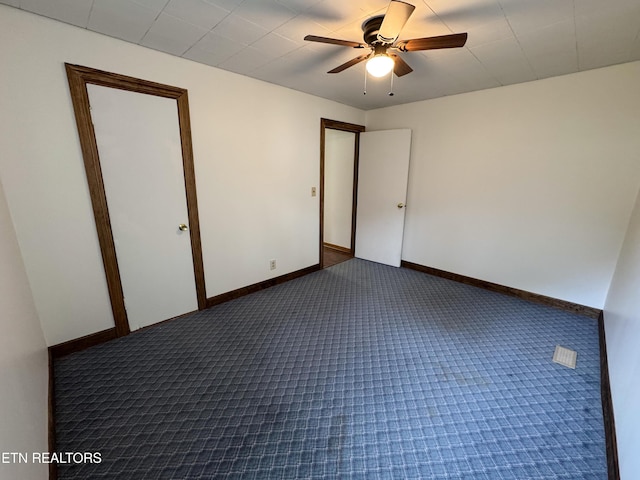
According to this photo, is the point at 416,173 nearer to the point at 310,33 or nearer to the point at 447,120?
the point at 447,120

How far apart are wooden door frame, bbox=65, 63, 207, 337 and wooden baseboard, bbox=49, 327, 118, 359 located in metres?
0.06

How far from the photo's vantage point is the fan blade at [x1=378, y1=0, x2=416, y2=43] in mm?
1265

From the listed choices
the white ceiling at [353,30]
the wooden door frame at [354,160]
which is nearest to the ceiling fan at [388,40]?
the white ceiling at [353,30]

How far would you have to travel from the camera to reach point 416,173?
378 cm

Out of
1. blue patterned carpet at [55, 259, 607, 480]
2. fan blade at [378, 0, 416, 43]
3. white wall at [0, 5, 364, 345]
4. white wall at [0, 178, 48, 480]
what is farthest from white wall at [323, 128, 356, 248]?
white wall at [0, 178, 48, 480]

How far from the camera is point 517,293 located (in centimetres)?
311

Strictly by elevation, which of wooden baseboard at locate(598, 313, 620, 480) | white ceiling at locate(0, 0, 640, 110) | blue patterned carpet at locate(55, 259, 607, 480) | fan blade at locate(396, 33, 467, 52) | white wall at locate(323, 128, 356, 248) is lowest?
blue patterned carpet at locate(55, 259, 607, 480)

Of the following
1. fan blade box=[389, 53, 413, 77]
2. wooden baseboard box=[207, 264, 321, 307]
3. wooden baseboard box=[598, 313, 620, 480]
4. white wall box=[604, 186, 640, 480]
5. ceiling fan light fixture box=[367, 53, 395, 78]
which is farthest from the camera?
wooden baseboard box=[207, 264, 321, 307]

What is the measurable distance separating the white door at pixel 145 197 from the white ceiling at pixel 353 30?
0.50m

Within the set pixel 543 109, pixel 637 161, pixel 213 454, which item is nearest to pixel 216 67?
pixel 213 454

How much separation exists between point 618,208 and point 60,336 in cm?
493

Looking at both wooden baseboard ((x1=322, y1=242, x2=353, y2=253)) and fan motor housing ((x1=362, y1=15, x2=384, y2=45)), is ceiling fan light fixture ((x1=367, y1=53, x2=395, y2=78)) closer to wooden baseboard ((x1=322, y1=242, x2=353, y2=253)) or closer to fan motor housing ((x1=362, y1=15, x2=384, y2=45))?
fan motor housing ((x1=362, y1=15, x2=384, y2=45))

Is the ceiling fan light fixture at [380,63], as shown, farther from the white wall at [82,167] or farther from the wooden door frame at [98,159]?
the wooden door frame at [98,159]

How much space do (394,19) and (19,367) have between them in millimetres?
2480
